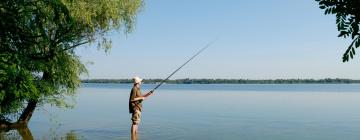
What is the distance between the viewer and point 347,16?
9.61 ft

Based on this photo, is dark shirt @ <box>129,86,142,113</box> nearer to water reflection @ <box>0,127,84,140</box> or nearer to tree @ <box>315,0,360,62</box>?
water reflection @ <box>0,127,84,140</box>

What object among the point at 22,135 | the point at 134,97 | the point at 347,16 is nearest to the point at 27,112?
the point at 22,135

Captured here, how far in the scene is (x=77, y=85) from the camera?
19.9m

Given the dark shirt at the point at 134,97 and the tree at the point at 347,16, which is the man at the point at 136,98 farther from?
the tree at the point at 347,16

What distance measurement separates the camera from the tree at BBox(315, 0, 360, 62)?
9.48 feet

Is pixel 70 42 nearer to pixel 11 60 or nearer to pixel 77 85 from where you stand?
pixel 77 85

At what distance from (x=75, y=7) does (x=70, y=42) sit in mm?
1339

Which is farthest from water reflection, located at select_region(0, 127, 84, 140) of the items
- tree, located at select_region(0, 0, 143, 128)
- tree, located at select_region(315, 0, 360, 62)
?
tree, located at select_region(315, 0, 360, 62)

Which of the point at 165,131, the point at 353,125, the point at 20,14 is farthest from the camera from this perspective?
the point at 353,125

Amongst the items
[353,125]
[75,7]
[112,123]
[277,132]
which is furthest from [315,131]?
[75,7]

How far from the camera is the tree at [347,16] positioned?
114 inches

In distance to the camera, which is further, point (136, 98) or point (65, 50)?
point (65, 50)

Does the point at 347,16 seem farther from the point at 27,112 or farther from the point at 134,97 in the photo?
the point at 27,112

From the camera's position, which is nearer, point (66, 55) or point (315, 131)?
point (66, 55)
